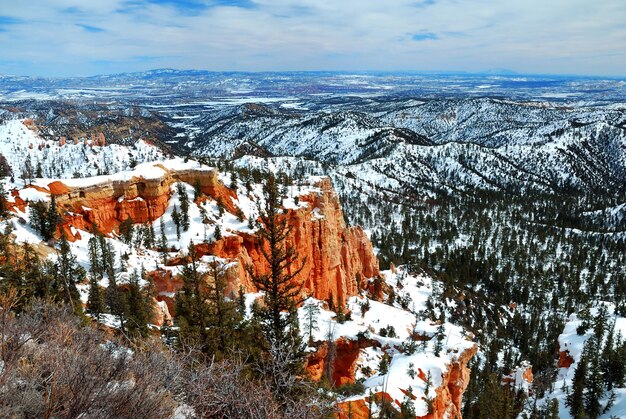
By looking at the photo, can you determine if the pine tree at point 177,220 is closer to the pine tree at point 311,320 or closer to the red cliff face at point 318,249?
the red cliff face at point 318,249

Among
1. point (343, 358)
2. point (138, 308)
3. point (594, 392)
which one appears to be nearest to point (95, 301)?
point (138, 308)

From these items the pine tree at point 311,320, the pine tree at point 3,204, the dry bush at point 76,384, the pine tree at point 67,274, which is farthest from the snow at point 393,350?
the pine tree at point 3,204

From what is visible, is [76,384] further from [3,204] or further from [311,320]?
[3,204]

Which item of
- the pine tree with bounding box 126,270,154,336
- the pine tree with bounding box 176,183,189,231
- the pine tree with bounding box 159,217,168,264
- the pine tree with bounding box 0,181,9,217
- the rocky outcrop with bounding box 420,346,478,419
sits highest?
the pine tree with bounding box 0,181,9,217

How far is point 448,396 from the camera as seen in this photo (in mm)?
39656

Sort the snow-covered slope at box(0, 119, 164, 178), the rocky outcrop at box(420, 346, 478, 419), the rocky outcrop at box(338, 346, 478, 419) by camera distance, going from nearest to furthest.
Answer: the rocky outcrop at box(338, 346, 478, 419)
the rocky outcrop at box(420, 346, 478, 419)
the snow-covered slope at box(0, 119, 164, 178)

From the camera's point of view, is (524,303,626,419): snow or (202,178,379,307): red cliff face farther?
(524,303,626,419): snow

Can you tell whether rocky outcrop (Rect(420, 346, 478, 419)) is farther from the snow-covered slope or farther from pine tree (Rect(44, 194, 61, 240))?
the snow-covered slope

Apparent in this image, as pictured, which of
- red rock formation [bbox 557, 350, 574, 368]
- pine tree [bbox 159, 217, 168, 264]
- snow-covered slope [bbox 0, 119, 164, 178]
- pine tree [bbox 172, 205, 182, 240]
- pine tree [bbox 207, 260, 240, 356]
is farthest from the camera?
snow-covered slope [bbox 0, 119, 164, 178]

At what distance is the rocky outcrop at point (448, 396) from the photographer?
29.6 metres

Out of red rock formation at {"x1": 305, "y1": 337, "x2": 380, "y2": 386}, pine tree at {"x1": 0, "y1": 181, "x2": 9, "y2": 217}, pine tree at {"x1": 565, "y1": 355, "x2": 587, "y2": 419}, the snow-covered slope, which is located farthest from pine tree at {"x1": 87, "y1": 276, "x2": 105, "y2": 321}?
the snow-covered slope

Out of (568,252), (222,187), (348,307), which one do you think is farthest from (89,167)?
(568,252)

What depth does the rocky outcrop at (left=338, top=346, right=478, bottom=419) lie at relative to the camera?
29.6 metres

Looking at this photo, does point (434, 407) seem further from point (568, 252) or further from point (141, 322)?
point (568, 252)
